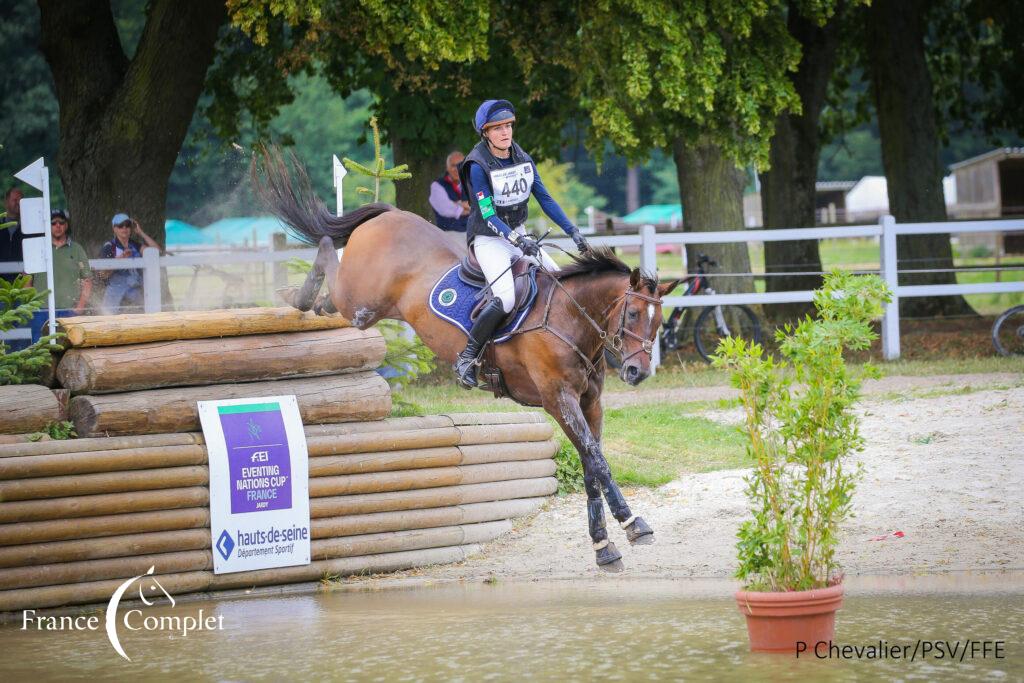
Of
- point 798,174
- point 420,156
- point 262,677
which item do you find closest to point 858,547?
point 262,677

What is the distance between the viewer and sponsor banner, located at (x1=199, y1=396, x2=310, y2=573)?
366 inches

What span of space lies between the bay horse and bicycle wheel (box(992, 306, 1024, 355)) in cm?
895

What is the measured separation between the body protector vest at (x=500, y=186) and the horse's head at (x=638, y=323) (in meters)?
1.06

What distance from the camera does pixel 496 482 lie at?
34.8ft

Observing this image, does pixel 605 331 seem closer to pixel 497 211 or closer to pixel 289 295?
pixel 497 211

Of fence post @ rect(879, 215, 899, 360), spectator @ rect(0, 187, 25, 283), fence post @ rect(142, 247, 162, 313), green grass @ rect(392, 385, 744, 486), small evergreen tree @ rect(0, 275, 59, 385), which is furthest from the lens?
fence post @ rect(879, 215, 899, 360)

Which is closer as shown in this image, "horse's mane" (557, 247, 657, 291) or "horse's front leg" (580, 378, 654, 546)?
"horse's front leg" (580, 378, 654, 546)

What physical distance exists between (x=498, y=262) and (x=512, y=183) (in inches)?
21.5

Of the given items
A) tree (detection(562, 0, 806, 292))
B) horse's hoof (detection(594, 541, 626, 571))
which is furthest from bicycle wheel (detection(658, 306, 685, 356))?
horse's hoof (detection(594, 541, 626, 571))

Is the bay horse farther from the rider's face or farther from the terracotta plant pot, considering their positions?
the terracotta plant pot

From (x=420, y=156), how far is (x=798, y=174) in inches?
285

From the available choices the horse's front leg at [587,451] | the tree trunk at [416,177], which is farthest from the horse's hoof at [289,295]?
the tree trunk at [416,177]

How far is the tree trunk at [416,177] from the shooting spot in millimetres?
16984
